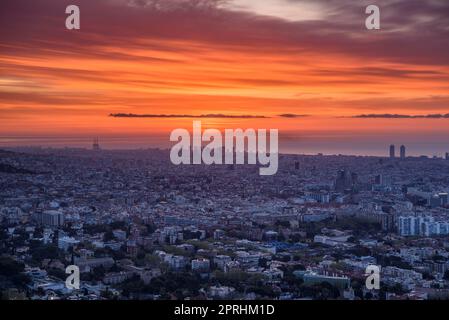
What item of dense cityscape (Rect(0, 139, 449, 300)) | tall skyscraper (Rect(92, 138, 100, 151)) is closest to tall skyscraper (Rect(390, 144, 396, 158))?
dense cityscape (Rect(0, 139, 449, 300))

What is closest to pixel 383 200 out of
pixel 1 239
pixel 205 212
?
pixel 205 212

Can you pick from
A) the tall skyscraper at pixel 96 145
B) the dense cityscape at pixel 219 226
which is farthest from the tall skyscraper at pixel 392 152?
the tall skyscraper at pixel 96 145

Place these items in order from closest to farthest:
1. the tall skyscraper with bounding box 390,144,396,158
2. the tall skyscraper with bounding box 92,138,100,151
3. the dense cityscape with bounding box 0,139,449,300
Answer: the dense cityscape with bounding box 0,139,449,300, the tall skyscraper with bounding box 92,138,100,151, the tall skyscraper with bounding box 390,144,396,158

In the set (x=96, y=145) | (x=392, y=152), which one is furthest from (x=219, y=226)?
(x=392, y=152)

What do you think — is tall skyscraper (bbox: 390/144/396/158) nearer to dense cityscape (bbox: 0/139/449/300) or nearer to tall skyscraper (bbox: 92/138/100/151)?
dense cityscape (bbox: 0/139/449/300)

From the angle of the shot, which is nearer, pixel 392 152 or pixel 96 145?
pixel 96 145

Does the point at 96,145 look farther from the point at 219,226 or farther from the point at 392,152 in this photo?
the point at 392,152

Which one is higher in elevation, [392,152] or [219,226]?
[392,152]

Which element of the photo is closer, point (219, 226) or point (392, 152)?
point (219, 226)
